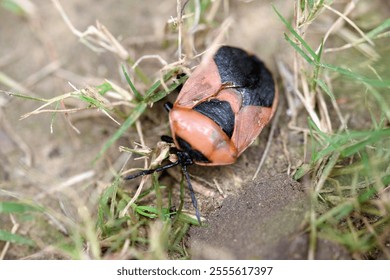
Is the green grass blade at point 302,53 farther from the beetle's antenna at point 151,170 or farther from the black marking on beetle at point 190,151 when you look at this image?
the beetle's antenna at point 151,170

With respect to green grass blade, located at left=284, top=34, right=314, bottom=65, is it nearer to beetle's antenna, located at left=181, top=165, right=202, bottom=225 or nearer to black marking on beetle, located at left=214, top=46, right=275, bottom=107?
black marking on beetle, located at left=214, top=46, right=275, bottom=107

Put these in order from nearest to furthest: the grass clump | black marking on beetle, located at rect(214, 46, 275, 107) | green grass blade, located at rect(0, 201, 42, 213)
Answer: the grass clump
green grass blade, located at rect(0, 201, 42, 213)
black marking on beetle, located at rect(214, 46, 275, 107)

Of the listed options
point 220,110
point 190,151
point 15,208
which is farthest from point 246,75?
point 15,208

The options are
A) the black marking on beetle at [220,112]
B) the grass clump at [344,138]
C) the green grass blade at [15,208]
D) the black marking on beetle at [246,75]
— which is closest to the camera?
the grass clump at [344,138]

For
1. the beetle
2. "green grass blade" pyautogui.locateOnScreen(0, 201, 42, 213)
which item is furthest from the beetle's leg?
"green grass blade" pyautogui.locateOnScreen(0, 201, 42, 213)

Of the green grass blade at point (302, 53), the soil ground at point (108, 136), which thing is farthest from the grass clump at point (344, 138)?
the soil ground at point (108, 136)

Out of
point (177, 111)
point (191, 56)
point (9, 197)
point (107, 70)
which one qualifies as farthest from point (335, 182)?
point (9, 197)

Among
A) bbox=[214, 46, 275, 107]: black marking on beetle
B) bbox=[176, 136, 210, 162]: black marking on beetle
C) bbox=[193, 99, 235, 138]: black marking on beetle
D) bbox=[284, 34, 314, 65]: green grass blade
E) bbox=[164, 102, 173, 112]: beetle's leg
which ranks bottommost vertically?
bbox=[176, 136, 210, 162]: black marking on beetle
